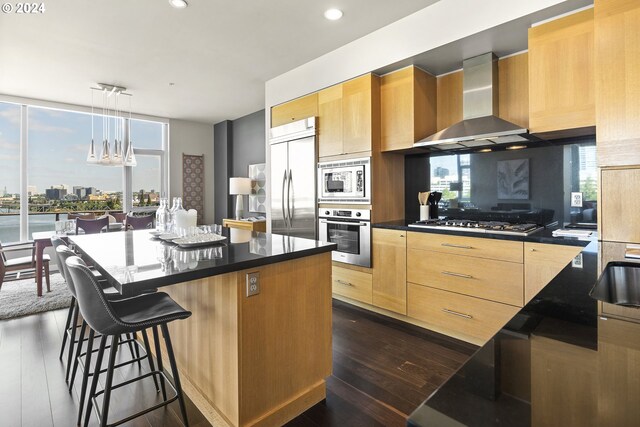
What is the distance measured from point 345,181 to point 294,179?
32.4 inches

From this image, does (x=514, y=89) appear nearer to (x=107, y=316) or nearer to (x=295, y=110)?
(x=295, y=110)

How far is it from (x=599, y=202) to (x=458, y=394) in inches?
83.4

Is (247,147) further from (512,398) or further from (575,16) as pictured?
(512,398)

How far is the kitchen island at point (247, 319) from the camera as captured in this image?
1.56m

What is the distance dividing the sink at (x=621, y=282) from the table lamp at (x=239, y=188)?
513 centimetres

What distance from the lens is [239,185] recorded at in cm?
578

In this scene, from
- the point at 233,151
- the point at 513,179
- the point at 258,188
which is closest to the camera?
the point at 513,179

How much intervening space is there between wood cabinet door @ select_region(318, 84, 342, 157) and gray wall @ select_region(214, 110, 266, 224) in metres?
2.33

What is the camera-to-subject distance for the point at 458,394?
47 cm

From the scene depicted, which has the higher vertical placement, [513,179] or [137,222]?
[513,179]

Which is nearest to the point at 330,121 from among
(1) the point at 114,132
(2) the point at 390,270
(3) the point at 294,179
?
(3) the point at 294,179

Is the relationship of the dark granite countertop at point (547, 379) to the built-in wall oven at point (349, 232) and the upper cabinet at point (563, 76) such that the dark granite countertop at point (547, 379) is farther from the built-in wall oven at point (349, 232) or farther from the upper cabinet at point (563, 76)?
the built-in wall oven at point (349, 232)

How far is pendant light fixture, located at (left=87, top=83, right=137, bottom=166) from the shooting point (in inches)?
179

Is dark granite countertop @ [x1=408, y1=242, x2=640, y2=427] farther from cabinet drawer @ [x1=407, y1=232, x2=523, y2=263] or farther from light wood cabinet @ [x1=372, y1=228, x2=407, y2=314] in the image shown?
light wood cabinet @ [x1=372, y1=228, x2=407, y2=314]
